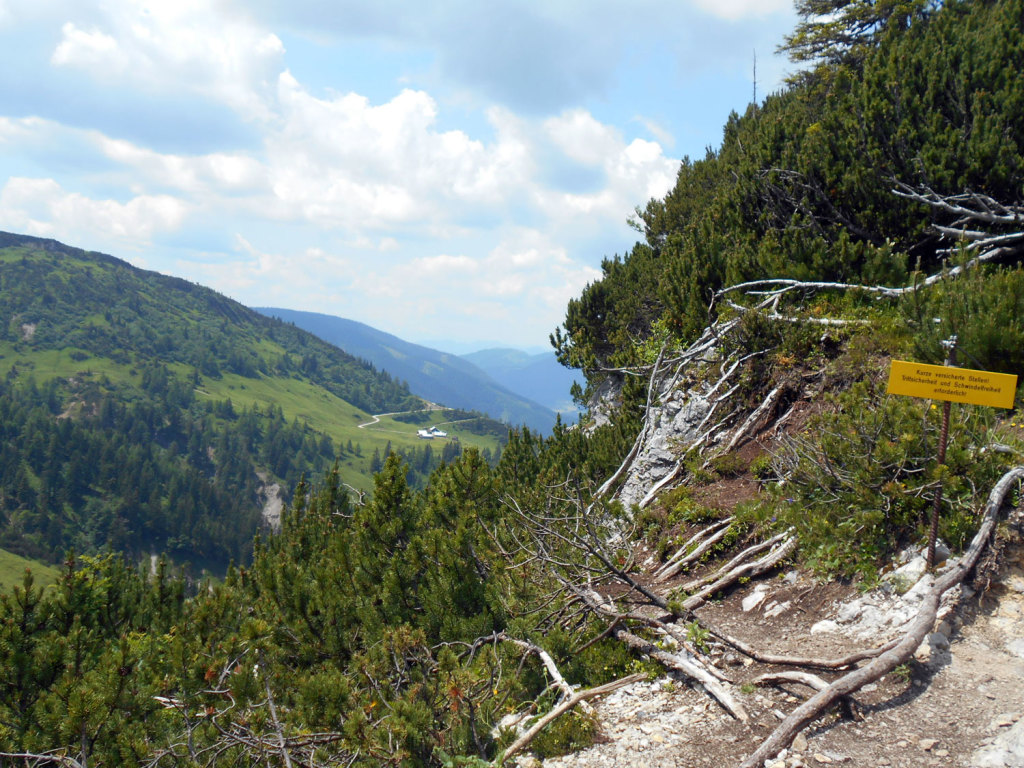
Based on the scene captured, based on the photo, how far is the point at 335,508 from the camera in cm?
1303

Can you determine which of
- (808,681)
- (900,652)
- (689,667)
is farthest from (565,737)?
(900,652)

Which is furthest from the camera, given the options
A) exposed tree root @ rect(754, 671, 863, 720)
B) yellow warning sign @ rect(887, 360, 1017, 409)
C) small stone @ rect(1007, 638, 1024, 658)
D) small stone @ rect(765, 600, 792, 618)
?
small stone @ rect(765, 600, 792, 618)

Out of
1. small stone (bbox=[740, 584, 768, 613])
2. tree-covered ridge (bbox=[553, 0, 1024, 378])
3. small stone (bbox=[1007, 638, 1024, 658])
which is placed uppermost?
tree-covered ridge (bbox=[553, 0, 1024, 378])

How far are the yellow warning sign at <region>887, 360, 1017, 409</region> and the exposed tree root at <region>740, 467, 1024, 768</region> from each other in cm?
87

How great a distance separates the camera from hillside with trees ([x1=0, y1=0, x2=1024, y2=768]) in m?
4.38

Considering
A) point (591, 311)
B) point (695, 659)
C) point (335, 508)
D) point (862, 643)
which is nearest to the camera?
point (862, 643)

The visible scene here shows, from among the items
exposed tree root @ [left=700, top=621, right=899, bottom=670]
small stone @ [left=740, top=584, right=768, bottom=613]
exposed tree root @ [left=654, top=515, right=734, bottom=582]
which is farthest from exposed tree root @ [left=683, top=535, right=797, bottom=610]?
exposed tree root @ [left=700, top=621, right=899, bottom=670]

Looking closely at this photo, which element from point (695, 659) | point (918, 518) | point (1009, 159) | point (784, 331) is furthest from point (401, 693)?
point (1009, 159)

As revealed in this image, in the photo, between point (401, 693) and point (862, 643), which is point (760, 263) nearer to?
point (862, 643)

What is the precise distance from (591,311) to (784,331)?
1171 centimetres

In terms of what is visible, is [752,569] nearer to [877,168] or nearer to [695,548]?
[695,548]

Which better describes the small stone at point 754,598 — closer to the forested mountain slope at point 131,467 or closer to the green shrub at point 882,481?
the green shrub at point 882,481

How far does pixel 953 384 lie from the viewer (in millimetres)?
4492

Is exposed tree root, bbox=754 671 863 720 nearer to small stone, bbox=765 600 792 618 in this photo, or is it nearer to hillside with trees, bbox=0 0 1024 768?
hillside with trees, bbox=0 0 1024 768
